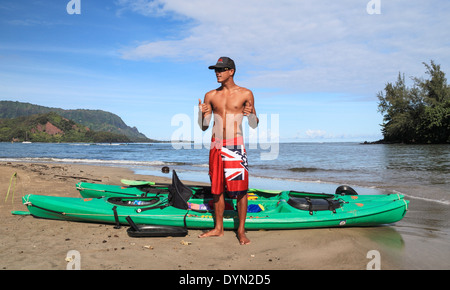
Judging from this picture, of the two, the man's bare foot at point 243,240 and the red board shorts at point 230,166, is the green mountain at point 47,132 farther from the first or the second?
the man's bare foot at point 243,240

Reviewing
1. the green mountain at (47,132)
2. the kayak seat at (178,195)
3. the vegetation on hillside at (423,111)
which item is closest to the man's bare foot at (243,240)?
the kayak seat at (178,195)

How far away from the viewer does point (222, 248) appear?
13.3 ft

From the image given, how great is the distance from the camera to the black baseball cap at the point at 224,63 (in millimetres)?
4250

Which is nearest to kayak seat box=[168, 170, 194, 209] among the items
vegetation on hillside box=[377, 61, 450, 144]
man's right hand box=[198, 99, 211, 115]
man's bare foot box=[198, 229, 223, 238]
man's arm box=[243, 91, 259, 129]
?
man's bare foot box=[198, 229, 223, 238]

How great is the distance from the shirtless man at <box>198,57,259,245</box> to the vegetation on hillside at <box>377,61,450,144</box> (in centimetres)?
5187

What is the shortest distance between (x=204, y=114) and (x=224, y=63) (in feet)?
2.45

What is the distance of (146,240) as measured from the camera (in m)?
4.34

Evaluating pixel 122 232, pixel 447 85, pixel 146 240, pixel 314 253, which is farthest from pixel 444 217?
pixel 447 85

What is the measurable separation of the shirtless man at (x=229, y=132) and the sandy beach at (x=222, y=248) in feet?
1.89

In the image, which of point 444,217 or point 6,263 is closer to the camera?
point 6,263

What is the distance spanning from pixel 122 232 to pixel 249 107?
105 inches

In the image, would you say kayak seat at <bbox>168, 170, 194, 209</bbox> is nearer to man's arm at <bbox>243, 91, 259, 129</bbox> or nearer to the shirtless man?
the shirtless man

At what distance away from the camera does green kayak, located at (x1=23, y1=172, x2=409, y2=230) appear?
4.80 metres
